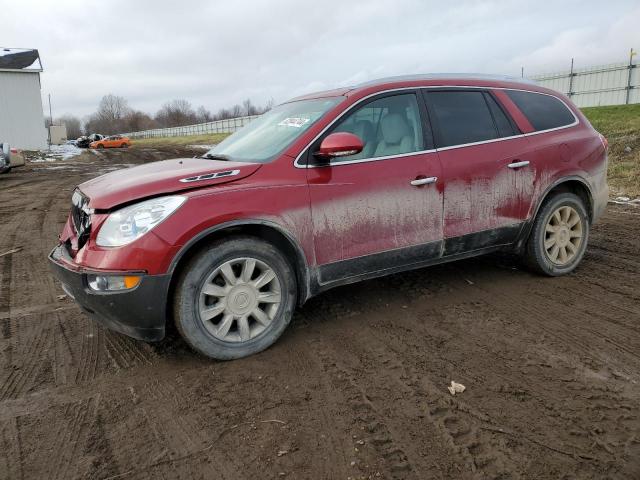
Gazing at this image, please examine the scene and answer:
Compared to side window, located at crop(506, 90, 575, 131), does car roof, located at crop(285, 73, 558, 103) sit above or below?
above

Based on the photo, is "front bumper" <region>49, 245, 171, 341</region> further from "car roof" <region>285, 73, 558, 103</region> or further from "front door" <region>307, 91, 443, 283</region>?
"car roof" <region>285, 73, 558, 103</region>

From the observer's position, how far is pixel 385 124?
3930 millimetres

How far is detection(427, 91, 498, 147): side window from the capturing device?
162 inches

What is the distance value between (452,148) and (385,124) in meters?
0.60

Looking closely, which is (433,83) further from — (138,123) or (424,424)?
(138,123)

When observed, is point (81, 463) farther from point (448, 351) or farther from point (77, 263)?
point (448, 351)

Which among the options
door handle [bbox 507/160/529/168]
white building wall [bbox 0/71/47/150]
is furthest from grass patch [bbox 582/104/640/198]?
white building wall [bbox 0/71/47/150]

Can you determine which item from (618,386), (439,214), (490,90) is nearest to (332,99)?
(439,214)

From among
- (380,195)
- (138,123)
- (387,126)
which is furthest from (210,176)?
(138,123)

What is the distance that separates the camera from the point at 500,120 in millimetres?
4426

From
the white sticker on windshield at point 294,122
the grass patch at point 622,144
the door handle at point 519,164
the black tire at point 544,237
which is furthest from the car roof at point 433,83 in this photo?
the grass patch at point 622,144

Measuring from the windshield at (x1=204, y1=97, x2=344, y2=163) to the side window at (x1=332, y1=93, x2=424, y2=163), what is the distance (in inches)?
8.8

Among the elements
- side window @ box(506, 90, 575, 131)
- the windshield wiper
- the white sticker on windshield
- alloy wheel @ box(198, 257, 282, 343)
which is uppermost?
side window @ box(506, 90, 575, 131)

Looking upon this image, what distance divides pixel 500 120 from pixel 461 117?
1.47 feet
